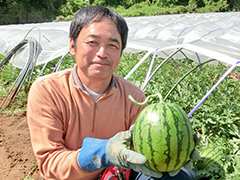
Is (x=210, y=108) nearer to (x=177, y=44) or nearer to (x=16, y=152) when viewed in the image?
(x=177, y=44)

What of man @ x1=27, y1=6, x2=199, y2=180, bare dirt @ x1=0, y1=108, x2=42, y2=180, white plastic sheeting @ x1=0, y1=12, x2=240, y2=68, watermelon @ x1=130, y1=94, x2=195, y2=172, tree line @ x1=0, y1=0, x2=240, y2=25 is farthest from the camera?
tree line @ x1=0, y1=0, x2=240, y2=25

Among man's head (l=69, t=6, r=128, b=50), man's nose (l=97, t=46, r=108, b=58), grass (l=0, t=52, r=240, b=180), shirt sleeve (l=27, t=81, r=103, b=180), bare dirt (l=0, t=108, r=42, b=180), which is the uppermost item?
man's head (l=69, t=6, r=128, b=50)

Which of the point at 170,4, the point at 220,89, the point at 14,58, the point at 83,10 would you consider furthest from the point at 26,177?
the point at 170,4

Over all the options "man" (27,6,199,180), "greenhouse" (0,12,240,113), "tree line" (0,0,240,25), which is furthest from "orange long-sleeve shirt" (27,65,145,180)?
"tree line" (0,0,240,25)

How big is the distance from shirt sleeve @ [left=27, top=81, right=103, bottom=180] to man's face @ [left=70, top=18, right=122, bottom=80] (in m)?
0.36

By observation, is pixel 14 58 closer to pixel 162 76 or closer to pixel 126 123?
pixel 162 76

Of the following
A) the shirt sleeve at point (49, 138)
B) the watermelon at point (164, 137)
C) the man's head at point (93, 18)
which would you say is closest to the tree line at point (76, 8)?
the man's head at point (93, 18)

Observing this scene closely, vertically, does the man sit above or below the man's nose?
below

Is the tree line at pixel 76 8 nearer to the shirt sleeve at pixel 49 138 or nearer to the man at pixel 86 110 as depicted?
the man at pixel 86 110

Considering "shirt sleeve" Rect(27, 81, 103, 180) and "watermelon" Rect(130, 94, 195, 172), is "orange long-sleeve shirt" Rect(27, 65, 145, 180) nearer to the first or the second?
"shirt sleeve" Rect(27, 81, 103, 180)

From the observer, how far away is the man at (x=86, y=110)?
150cm

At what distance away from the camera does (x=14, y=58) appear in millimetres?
6344

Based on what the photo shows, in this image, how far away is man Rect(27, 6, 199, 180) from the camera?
59.2 inches

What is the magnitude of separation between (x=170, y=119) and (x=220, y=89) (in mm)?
3211
